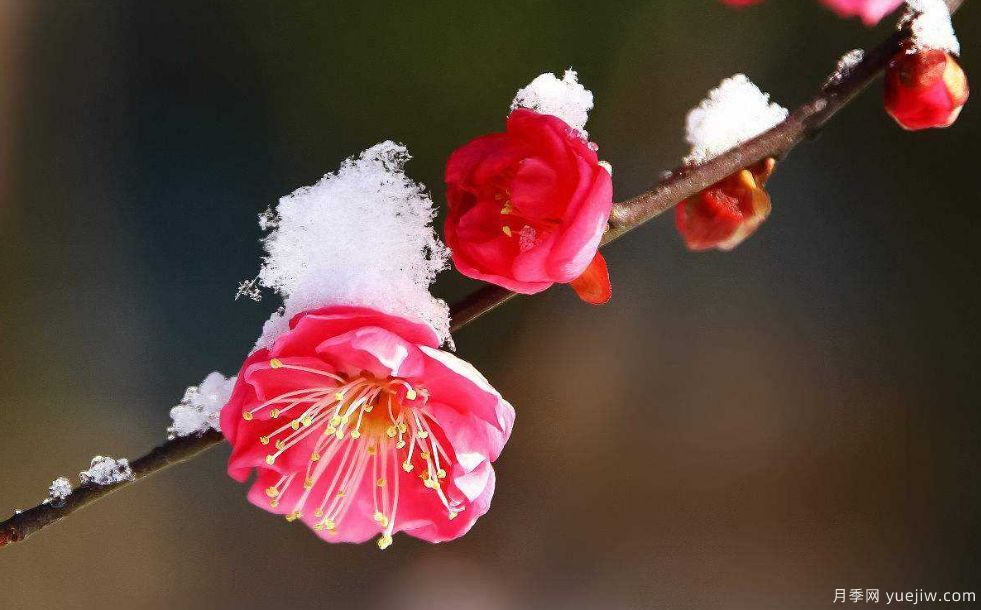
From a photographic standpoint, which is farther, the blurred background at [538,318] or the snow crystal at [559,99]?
the blurred background at [538,318]

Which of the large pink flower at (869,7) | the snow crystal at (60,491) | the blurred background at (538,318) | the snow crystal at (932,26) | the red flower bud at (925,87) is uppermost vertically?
the blurred background at (538,318)

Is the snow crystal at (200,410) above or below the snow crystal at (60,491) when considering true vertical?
A: above

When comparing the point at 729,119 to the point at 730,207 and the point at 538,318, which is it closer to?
the point at 730,207

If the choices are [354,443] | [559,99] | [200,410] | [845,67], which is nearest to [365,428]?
[354,443]

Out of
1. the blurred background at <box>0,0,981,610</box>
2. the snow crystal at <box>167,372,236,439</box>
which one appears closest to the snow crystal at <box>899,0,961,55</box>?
the snow crystal at <box>167,372,236,439</box>

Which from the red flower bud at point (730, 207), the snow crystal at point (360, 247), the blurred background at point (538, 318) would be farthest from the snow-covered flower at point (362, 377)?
the blurred background at point (538, 318)

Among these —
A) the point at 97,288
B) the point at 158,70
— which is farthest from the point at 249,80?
the point at 97,288

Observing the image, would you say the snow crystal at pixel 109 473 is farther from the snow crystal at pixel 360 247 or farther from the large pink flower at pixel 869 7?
the large pink flower at pixel 869 7
